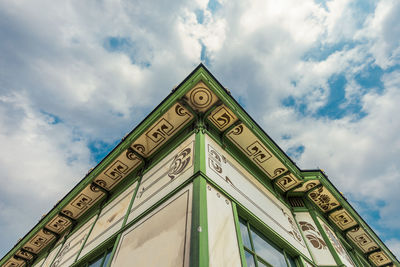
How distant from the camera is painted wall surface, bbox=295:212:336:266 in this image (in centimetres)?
510

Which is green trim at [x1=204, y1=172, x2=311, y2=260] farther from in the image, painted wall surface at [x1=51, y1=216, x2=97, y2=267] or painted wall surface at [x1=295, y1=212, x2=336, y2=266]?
painted wall surface at [x1=51, y1=216, x2=97, y2=267]

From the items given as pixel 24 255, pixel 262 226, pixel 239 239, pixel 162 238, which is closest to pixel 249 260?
pixel 239 239

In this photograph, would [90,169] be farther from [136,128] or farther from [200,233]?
[200,233]

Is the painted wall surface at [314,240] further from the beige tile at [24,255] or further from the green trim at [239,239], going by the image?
the beige tile at [24,255]

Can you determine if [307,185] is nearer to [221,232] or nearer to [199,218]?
[221,232]

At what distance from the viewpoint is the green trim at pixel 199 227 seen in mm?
2449

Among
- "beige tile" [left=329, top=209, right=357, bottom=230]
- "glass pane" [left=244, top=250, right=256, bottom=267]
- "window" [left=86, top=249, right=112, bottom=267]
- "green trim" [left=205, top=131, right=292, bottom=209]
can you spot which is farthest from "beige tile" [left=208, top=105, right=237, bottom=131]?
"beige tile" [left=329, top=209, right=357, bottom=230]

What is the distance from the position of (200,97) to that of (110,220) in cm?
340

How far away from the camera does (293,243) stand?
466 cm

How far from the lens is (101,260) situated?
4562mm

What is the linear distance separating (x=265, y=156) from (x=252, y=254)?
2725 mm

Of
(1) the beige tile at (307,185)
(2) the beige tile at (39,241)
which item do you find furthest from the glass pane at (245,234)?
(2) the beige tile at (39,241)

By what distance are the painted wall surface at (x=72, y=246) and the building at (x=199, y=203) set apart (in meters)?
0.04

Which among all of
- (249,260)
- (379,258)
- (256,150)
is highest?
(256,150)
